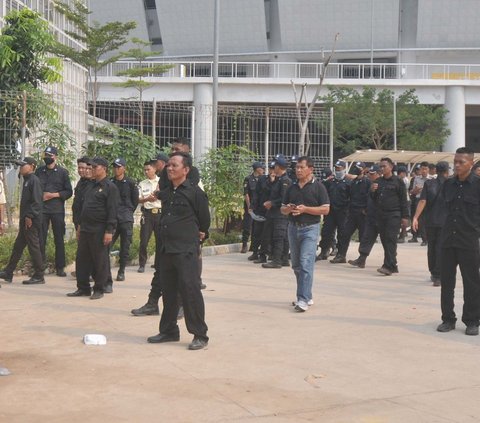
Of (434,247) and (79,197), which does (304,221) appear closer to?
(434,247)

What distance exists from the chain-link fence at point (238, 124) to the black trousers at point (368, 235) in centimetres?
502

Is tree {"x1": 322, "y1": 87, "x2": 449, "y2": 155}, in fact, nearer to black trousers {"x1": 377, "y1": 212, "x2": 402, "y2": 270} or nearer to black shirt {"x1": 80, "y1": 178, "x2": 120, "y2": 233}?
black trousers {"x1": 377, "y1": 212, "x2": 402, "y2": 270}

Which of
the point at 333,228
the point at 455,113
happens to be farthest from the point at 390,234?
the point at 455,113

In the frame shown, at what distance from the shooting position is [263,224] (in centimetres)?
1422

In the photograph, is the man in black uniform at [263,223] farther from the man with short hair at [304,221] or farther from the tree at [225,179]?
the man with short hair at [304,221]

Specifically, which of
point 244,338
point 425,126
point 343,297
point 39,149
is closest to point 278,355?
point 244,338

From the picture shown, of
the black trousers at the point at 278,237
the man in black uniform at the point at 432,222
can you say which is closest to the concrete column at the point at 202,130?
the black trousers at the point at 278,237

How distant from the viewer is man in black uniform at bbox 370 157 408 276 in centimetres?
1262

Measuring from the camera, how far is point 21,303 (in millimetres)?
9414

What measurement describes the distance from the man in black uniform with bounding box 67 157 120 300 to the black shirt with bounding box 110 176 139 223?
1.45 metres

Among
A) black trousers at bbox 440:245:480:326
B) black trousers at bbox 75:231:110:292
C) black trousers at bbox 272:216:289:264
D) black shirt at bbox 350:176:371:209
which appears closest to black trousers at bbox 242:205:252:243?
black trousers at bbox 272:216:289:264

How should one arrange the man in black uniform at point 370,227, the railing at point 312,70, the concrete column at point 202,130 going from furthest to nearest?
1. the railing at point 312,70
2. the concrete column at point 202,130
3. the man in black uniform at point 370,227

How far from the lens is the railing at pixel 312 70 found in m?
46.1

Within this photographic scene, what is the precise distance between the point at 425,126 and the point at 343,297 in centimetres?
3103
